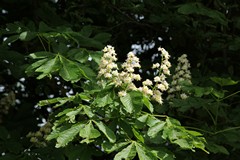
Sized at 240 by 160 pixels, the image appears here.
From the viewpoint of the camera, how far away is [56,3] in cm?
418

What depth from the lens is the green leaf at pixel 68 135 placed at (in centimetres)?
196

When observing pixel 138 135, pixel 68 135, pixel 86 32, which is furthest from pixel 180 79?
pixel 68 135

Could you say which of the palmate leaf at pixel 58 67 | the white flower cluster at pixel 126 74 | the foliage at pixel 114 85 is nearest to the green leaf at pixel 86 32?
the foliage at pixel 114 85

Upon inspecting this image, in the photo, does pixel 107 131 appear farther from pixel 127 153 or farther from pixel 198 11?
pixel 198 11

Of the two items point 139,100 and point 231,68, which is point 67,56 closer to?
point 139,100

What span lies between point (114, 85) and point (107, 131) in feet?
0.68

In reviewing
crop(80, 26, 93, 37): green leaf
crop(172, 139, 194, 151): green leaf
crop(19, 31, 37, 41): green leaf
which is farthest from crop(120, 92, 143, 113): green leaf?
crop(80, 26, 93, 37): green leaf

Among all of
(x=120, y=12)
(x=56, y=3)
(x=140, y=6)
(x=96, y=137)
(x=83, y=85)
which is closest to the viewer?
(x=96, y=137)

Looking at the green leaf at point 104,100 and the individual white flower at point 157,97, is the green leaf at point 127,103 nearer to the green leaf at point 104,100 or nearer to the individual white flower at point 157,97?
the green leaf at point 104,100

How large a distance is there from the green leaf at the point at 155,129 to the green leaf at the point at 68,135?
0.97 ft

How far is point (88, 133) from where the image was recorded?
1.96m

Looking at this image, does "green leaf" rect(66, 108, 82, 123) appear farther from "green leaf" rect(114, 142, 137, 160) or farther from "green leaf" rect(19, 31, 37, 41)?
"green leaf" rect(19, 31, 37, 41)

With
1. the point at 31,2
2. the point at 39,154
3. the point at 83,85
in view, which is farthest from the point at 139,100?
the point at 31,2

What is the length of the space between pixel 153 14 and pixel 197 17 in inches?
13.8
